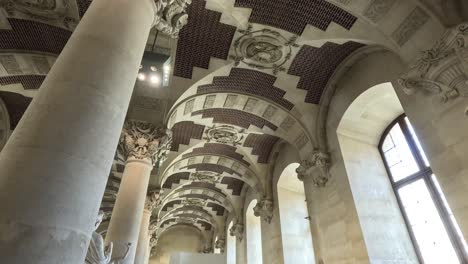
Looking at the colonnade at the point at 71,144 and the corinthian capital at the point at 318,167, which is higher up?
the corinthian capital at the point at 318,167

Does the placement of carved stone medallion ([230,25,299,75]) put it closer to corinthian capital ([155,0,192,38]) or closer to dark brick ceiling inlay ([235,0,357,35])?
dark brick ceiling inlay ([235,0,357,35])

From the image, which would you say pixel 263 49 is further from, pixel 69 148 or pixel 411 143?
pixel 69 148

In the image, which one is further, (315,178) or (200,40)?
(315,178)

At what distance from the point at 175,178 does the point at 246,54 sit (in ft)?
29.4

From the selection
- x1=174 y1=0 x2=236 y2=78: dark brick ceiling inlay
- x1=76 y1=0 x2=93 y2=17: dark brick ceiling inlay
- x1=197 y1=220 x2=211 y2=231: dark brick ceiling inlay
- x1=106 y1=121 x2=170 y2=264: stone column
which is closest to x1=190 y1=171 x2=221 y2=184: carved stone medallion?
x1=106 y1=121 x2=170 y2=264: stone column

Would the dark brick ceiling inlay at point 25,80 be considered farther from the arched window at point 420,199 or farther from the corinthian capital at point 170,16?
the arched window at point 420,199

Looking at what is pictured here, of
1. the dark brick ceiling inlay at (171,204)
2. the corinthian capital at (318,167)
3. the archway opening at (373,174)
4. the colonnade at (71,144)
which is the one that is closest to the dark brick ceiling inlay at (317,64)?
the archway opening at (373,174)

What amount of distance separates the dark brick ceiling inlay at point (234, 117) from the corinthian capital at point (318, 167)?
1885 millimetres

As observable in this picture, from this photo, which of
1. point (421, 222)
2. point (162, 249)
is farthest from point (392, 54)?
point (162, 249)

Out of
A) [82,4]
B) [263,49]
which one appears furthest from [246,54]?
[82,4]

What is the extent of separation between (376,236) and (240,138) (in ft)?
19.1

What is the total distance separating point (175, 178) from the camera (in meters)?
14.2

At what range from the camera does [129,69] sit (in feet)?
7.65

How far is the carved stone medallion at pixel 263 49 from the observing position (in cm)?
666
